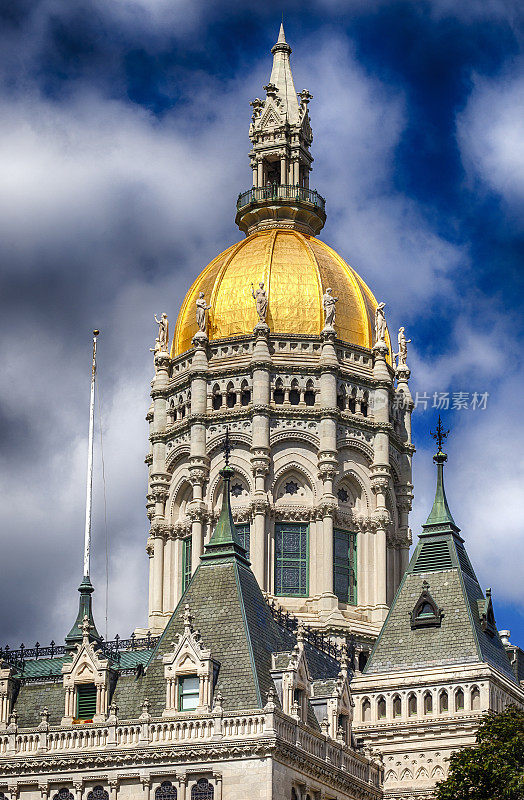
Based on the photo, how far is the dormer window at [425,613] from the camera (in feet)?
296

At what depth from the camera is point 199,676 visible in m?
77.0

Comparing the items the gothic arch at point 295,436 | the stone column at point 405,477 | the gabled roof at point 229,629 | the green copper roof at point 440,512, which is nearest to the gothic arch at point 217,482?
the gothic arch at point 295,436

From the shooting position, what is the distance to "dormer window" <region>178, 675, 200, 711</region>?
253 feet

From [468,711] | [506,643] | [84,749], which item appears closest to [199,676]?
[84,749]

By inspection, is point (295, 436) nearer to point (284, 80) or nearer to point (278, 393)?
point (278, 393)

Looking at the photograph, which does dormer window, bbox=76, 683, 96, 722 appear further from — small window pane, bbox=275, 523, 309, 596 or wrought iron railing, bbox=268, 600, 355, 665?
small window pane, bbox=275, 523, 309, 596

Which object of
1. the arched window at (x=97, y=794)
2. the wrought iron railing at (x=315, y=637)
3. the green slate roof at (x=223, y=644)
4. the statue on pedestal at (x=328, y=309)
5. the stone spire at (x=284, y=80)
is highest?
the stone spire at (x=284, y=80)

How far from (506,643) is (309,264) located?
93.2 feet

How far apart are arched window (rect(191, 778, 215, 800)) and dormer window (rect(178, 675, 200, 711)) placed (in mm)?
3246

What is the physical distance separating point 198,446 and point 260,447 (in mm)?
4259

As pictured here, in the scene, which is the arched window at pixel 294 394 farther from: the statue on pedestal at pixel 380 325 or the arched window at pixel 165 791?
the arched window at pixel 165 791

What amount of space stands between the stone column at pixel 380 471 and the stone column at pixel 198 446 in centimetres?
1027

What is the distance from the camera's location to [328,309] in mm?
115562

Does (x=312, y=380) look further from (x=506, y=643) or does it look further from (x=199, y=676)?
(x=199, y=676)
